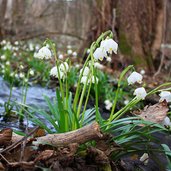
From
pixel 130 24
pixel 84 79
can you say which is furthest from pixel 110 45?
pixel 130 24

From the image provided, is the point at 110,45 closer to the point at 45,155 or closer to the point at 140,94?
the point at 140,94

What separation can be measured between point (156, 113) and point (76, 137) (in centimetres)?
63

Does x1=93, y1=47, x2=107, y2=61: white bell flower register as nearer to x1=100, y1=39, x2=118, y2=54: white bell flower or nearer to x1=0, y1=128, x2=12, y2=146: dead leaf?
x1=100, y1=39, x2=118, y2=54: white bell flower

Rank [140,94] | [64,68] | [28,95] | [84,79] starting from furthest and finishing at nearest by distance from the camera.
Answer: [28,95] → [84,79] → [64,68] → [140,94]

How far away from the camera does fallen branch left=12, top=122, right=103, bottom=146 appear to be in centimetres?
195

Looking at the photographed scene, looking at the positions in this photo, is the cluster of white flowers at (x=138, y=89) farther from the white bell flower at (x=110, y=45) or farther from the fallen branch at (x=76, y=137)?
the fallen branch at (x=76, y=137)

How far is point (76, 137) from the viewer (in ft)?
6.55

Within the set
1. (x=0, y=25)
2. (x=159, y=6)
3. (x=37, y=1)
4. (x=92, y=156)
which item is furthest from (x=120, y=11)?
(x=37, y=1)

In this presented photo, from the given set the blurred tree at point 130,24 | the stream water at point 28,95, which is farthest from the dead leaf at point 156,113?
the blurred tree at point 130,24

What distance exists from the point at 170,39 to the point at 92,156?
15.2 metres

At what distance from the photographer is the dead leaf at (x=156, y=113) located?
2283mm

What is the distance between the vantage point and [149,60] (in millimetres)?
9367

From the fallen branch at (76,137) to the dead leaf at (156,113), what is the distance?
0.47 meters

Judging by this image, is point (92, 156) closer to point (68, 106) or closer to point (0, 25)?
point (68, 106)
